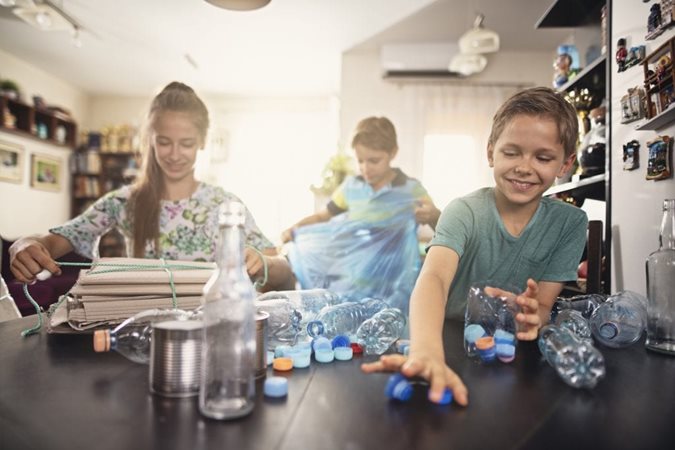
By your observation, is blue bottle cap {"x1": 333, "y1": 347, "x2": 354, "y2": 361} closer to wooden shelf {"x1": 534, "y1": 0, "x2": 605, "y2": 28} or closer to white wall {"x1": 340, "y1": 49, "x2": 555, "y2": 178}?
wooden shelf {"x1": 534, "y1": 0, "x2": 605, "y2": 28}

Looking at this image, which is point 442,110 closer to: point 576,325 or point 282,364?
point 576,325

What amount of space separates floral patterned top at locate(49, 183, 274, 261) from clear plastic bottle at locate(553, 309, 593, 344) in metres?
0.78

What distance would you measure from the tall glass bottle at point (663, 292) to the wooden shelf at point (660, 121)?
1.23 ft

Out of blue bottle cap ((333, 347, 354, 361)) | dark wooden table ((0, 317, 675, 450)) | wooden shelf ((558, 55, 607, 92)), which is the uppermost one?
wooden shelf ((558, 55, 607, 92))

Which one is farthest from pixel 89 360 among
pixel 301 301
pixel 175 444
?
pixel 301 301

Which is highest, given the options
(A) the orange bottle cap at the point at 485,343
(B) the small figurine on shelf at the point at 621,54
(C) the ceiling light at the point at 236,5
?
(C) the ceiling light at the point at 236,5

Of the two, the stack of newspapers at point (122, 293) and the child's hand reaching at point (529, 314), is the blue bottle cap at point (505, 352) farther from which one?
the stack of newspapers at point (122, 293)

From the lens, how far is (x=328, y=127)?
5.68 metres

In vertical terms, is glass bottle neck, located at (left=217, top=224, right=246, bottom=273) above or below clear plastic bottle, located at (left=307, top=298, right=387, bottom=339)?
above

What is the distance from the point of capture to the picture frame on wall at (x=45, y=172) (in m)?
4.85

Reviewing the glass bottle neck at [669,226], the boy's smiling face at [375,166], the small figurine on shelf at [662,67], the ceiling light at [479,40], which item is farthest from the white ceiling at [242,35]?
the glass bottle neck at [669,226]

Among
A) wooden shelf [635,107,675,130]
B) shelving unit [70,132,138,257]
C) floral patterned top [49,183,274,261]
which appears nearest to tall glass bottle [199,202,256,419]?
floral patterned top [49,183,274,261]

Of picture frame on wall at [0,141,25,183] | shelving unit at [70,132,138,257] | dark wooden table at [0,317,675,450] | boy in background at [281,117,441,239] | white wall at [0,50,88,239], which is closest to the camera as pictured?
dark wooden table at [0,317,675,450]

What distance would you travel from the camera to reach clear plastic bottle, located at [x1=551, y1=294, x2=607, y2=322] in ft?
3.05
